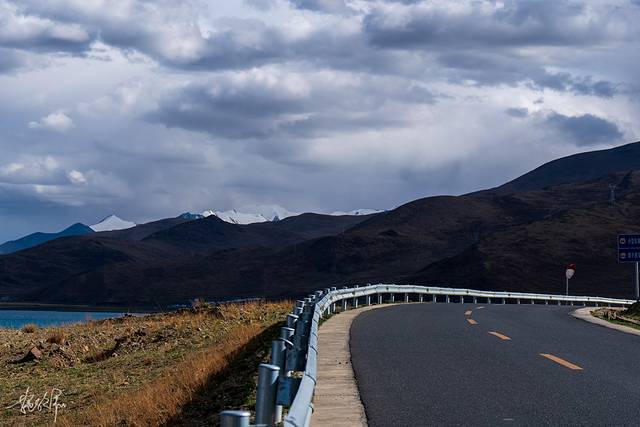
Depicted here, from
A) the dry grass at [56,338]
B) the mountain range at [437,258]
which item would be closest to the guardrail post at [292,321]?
the dry grass at [56,338]

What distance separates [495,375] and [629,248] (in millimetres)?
31948

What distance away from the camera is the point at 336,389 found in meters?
10.7

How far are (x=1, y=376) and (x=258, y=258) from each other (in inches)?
6464

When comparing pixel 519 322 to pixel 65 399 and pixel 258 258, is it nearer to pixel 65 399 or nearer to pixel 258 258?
pixel 65 399

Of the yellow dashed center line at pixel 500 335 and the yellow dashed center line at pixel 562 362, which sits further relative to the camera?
the yellow dashed center line at pixel 500 335

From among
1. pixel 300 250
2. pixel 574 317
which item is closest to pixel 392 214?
pixel 300 250

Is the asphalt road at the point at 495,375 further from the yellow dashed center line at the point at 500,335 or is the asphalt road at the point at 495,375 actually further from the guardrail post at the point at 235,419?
the guardrail post at the point at 235,419

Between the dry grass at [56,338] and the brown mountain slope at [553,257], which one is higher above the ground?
the brown mountain slope at [553,257]

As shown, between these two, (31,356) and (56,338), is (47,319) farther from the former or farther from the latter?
(31,356)

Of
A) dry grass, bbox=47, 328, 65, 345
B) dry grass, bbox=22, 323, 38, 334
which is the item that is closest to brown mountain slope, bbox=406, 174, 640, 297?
dry grass, bbox=22, 323, 38, 334

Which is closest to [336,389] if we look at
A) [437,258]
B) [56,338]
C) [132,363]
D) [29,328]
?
[132,363]

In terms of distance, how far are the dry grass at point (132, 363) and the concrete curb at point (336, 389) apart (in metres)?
1.01

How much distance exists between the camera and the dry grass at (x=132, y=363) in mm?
13266

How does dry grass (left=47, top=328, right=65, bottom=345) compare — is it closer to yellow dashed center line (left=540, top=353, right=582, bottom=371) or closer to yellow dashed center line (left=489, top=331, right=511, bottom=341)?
yellow dashed center line (left=489, top=331, right=511, bottom=341)
